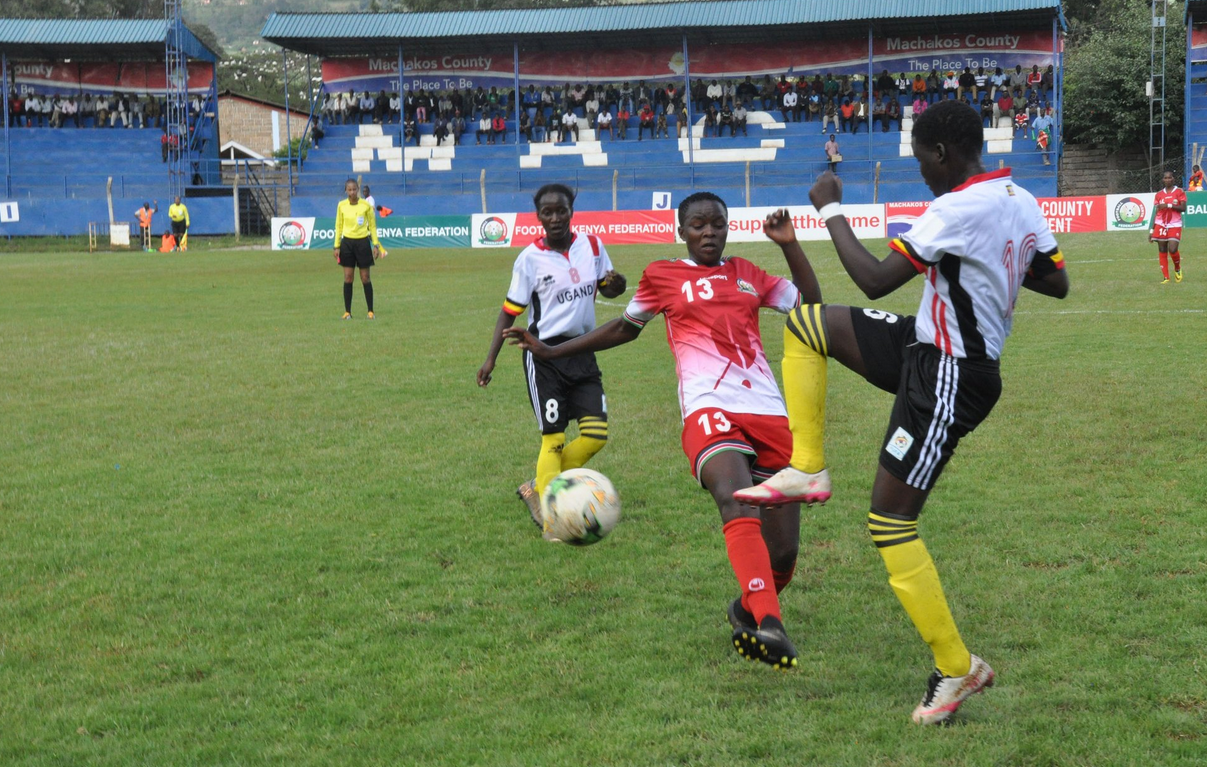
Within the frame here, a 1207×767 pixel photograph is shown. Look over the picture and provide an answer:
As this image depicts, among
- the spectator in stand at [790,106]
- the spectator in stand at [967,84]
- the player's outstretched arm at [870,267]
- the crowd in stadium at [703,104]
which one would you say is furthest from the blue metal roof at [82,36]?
the player's outstretched arm at [870,267]

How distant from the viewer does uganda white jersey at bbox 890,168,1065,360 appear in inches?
153

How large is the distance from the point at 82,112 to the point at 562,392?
5230 cm

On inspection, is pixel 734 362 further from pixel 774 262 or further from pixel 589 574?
pixel 774 262

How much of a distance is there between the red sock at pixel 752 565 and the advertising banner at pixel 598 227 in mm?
31525

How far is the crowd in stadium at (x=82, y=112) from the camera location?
170ft

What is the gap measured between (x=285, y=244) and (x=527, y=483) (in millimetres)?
33810

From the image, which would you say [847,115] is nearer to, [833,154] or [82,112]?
[833,154]

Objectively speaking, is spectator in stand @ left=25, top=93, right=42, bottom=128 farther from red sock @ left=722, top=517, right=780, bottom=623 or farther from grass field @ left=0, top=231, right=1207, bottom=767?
red sock @ left=722, top=517, right=780, bottom=623

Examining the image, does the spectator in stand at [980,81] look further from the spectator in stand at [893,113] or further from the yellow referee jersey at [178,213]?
the yellow referee jersey at [178,213]

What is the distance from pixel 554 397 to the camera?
6.97m

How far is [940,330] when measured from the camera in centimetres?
404

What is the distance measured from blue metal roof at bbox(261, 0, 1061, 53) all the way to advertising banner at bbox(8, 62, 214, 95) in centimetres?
632

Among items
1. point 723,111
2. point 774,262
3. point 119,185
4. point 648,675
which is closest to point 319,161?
point 119,185

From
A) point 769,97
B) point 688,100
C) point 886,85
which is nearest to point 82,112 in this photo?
point 688,100
